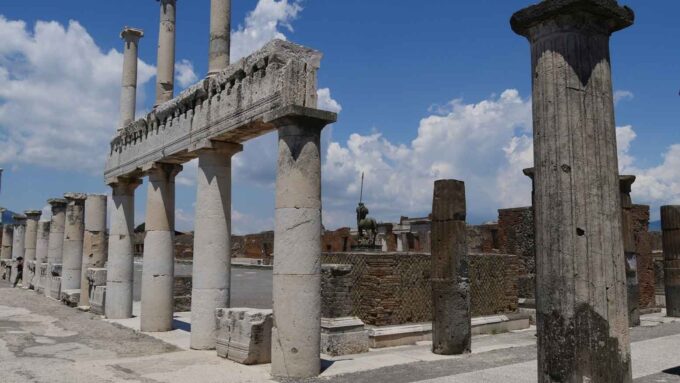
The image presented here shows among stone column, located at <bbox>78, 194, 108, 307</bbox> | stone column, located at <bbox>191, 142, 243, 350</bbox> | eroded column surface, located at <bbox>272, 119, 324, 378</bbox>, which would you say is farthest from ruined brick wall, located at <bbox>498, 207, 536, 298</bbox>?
stone column, located at <bbox>78, 194, 108, 307</bbox>

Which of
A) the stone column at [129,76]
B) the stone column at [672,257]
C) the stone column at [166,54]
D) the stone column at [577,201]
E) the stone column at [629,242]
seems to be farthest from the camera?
the stone column at [672,257]

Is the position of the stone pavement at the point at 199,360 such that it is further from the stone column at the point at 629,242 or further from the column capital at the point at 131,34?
the column capital at the point at 131,34

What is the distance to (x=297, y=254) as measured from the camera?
7.86 metres

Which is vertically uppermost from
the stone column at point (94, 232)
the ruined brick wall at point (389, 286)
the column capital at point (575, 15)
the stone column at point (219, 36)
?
the stone column at point (219, 36)

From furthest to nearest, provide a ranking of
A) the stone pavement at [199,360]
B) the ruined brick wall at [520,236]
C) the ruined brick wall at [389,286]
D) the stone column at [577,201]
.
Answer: the ruined brick wall at [520,236], the ruined brick wall at [389,286], the stone pavement at [199,360], the stone column at [577,201]

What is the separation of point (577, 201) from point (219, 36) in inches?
312

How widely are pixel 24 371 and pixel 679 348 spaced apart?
10.9 metres

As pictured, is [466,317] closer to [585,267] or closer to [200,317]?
[200,317]

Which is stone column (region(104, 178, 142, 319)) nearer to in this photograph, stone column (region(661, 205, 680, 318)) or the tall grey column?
the tall grey column

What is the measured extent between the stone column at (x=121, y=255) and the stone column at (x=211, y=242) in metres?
4.58

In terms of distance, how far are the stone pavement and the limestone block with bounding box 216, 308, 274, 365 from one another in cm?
20

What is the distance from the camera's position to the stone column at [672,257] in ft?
53.8

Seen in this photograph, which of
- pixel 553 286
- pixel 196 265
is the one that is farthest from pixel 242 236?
pixel 553 286

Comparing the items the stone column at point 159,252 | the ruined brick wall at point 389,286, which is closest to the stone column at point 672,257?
the ruined brick wall at point 389,286
